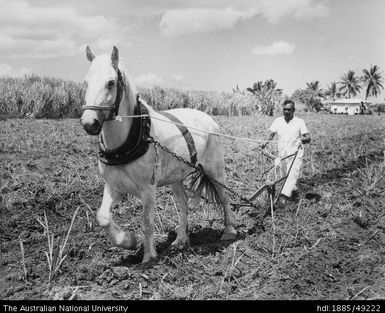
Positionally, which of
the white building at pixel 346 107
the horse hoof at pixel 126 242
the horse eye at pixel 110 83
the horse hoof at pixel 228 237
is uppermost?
the white building at pixel 346 107

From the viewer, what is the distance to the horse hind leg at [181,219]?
5.33 metres

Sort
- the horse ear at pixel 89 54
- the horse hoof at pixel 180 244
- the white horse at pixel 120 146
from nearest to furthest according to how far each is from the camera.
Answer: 1. the white horse at pixel 120 146
2. the horse ear at pixel 89 54
3. the horse hoof at pixel 180 244

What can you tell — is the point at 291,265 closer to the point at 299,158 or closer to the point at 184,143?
the point at 184,143

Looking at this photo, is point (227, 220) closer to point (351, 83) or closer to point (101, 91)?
point (101, 91)

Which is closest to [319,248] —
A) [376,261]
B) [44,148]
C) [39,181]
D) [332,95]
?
[376,261]

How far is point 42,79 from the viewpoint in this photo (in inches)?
714

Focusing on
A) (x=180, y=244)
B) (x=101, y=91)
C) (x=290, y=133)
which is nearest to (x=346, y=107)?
(x=290, y=133)

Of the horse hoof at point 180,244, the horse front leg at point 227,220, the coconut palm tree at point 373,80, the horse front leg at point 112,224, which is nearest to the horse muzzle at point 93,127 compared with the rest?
the horse front leg at point 112,224

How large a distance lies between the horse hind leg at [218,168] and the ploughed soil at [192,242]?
0.25m

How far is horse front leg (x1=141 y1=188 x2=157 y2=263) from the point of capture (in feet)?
14.9

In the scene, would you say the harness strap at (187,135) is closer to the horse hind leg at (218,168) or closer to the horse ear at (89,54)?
the horse hind leg at (218,168)

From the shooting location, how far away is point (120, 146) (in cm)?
432

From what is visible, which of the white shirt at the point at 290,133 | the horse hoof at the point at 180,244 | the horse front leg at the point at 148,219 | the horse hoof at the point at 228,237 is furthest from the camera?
the white shirt at the point at 290,133

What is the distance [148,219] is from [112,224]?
1.25 feet
